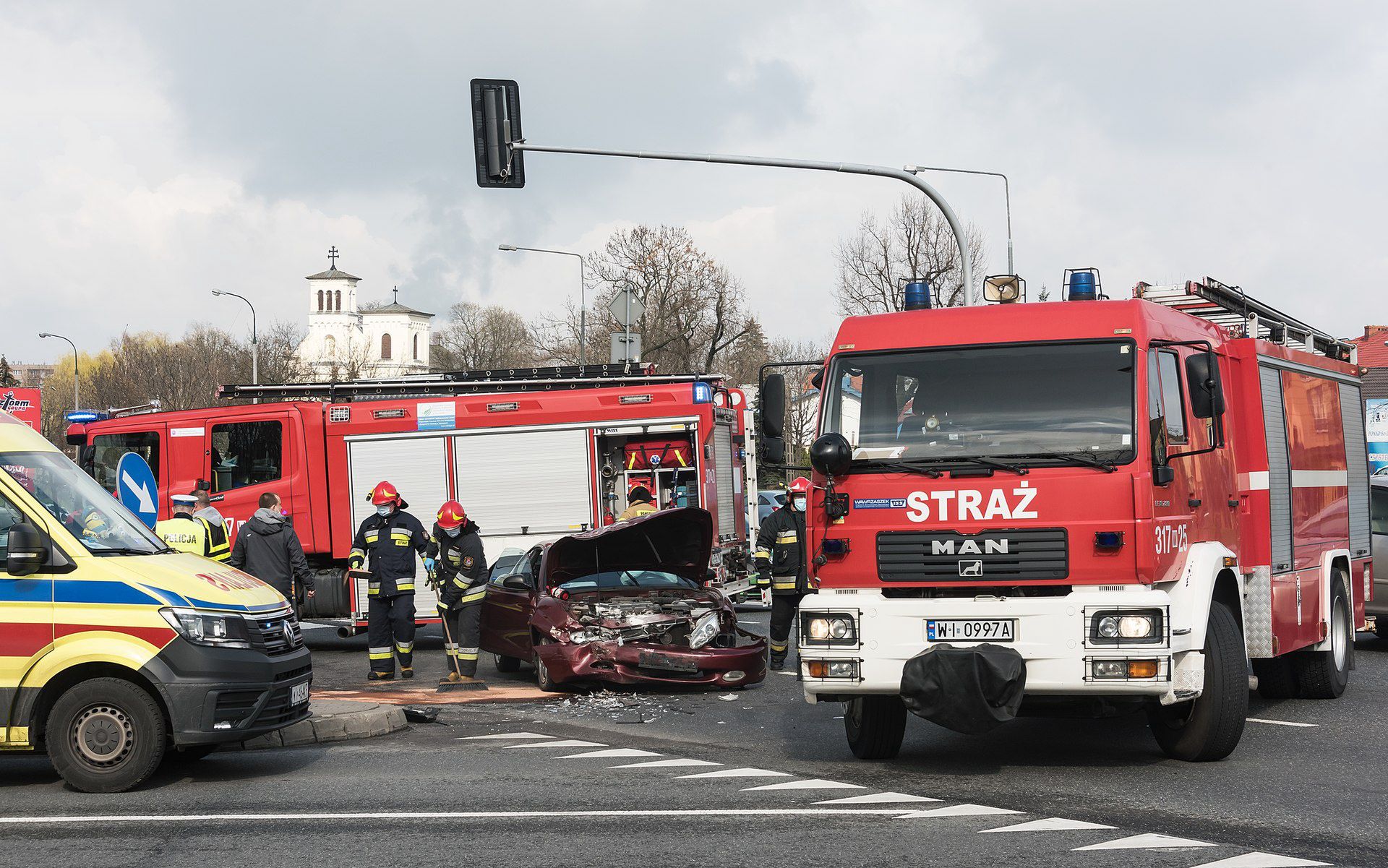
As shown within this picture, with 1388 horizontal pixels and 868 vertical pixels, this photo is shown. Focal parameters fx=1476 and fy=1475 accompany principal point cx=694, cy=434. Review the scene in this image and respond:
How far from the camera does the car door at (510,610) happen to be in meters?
13.4

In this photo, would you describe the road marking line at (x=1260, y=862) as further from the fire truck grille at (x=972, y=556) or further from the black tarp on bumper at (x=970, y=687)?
the fire truck grille at (x=972, y=556)

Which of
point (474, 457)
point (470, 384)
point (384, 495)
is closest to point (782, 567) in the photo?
point (384, 495)

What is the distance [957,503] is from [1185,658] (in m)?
1.45

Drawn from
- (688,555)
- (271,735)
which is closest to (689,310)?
(688,555)

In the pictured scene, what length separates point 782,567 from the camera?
13.9 m

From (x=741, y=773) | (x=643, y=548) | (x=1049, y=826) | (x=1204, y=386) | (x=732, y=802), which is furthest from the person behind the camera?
(x=643, y=548)

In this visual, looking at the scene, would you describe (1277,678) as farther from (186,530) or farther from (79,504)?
(186,530)

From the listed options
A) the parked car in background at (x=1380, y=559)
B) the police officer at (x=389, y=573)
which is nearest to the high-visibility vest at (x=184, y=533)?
the police officer at (x=389, y=573)

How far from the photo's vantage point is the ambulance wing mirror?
26.8 ft

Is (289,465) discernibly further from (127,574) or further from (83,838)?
→ (83,838)

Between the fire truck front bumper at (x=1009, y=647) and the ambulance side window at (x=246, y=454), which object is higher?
the ambulance side window at (x=246, y=454)

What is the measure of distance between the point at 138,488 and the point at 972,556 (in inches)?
298

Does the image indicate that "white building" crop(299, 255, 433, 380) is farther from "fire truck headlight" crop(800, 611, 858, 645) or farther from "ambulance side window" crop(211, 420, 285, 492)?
"fire truck headlight" crop(800, 611, 858, 645)

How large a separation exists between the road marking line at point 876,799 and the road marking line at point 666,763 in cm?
139
